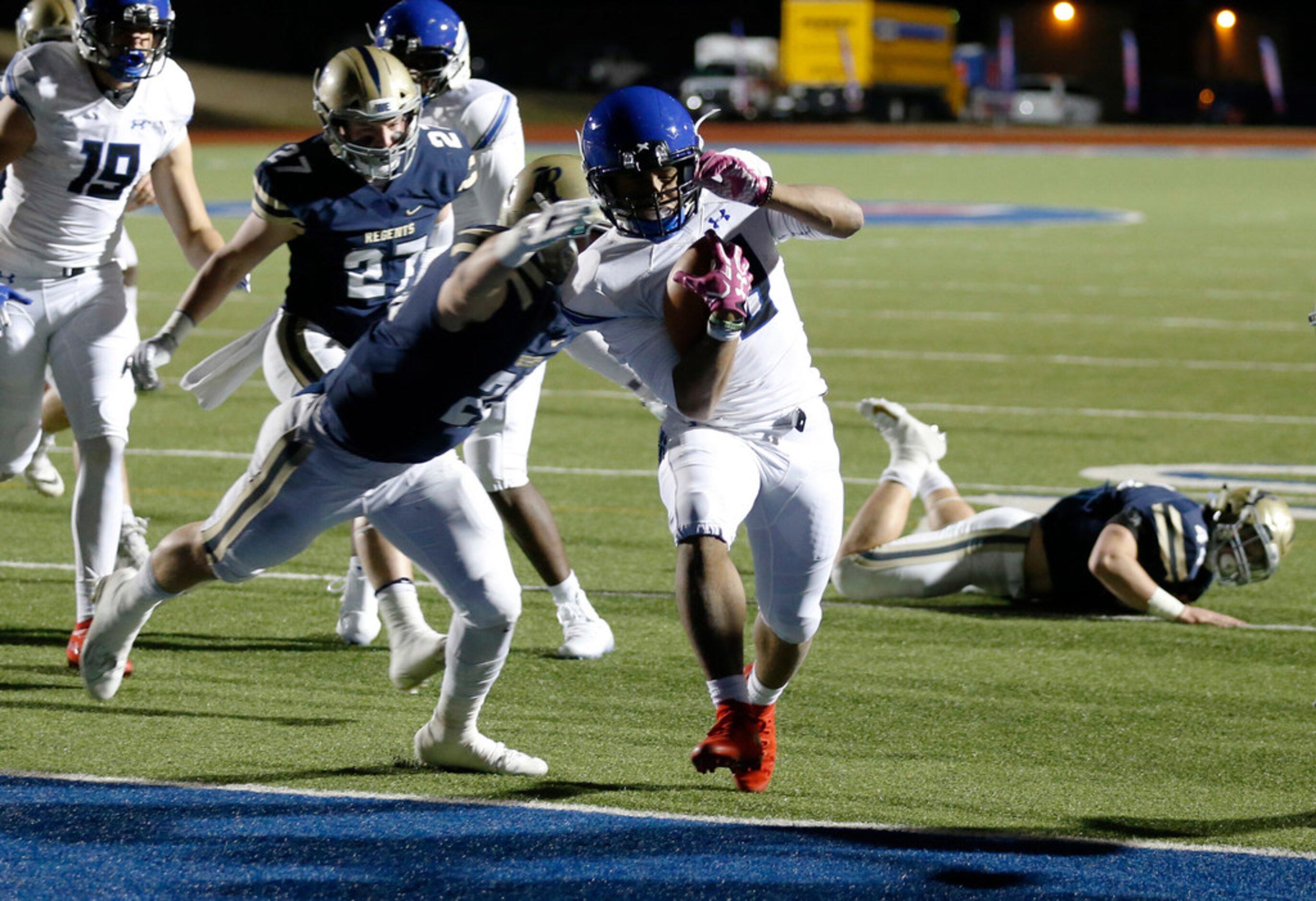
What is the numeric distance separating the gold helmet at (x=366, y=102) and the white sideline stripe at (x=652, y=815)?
61.4 inches

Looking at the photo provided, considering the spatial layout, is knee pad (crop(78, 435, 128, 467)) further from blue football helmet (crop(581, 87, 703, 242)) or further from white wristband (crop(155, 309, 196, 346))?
blue football helmet (crop(581, 87, 703, 242))

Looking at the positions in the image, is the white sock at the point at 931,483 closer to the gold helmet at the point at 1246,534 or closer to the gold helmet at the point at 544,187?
the gold helmet at the point at 1246,534

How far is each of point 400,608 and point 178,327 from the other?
0.94 m

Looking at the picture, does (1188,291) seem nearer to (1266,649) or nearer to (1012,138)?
(1266,649)

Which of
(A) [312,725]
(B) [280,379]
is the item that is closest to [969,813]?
(A) [312,725]

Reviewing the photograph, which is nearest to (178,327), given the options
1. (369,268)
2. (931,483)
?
(369,268)

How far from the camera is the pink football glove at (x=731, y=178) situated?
402 centimetres

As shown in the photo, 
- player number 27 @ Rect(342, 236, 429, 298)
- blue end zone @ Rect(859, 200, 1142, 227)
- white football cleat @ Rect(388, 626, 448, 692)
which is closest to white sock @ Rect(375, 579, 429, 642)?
white football cleat @ Rect(388, 626, 448, 692)

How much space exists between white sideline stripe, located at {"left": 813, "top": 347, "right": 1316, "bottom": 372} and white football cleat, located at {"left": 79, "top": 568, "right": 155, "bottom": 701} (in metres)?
7.41

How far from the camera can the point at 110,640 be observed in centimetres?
446

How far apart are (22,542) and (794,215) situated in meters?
3.77

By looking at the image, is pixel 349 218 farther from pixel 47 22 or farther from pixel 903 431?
pixel 903 431

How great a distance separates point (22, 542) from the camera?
22.4 ft

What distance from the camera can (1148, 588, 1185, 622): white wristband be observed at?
5828 millimetres
